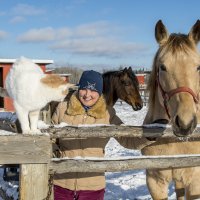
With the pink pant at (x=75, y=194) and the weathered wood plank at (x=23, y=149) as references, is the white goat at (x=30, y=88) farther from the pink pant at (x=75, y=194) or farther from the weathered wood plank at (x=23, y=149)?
the pink pant at (x=75, y=194)

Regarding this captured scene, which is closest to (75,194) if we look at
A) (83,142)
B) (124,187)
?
(83,142)

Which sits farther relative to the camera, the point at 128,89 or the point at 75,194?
the point at 128,89

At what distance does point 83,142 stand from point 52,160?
0.73m

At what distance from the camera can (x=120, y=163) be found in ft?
8.59

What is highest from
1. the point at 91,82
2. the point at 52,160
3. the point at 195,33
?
the point at 195,33

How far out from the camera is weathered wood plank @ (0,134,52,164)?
89.3 inches

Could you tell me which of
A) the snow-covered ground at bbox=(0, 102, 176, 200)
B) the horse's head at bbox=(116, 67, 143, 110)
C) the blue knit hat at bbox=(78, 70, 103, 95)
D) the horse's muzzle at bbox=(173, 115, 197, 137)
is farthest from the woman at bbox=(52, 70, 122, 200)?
the horse's head at bbox=(116, 67, 143, 110)

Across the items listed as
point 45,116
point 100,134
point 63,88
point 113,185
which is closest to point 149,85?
point 100,134

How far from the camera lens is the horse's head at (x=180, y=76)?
91.8 inches

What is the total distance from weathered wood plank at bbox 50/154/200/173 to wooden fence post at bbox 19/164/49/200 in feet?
0.34

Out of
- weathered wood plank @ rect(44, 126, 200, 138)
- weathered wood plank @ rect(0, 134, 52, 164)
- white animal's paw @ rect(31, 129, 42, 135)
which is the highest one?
white animal's paw @ rect(31, 129, 42, 135)

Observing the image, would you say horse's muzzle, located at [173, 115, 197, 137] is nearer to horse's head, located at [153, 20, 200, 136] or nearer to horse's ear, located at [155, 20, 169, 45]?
horse's head, located at [153, 20, 200, 136]

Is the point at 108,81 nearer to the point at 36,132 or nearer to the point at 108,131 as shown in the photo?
the point at 108,131

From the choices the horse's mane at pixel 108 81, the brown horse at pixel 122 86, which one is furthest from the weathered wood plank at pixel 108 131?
the brown horse at pixel 122 86
